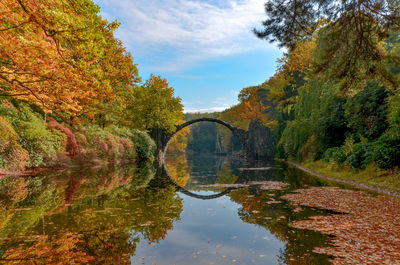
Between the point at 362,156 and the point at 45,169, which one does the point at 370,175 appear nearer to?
the point at 362,156

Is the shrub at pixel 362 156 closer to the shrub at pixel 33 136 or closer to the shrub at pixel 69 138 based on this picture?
the shrub at pixel 33 136

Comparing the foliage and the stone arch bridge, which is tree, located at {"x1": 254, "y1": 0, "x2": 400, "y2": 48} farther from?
the stone arch bridge

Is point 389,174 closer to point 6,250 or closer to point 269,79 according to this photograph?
point 6,250

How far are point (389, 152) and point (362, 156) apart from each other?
68.2 inches

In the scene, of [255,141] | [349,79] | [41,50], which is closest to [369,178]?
[349,79]

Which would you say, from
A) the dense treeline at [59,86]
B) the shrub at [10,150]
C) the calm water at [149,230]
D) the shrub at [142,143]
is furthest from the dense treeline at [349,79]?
the shrub at [142,143]

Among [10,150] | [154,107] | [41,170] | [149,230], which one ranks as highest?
[154,107]

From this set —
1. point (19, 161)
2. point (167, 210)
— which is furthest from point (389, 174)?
point (19, 161)

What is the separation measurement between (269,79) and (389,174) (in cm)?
4426

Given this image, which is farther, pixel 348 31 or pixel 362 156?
pixel 362 156

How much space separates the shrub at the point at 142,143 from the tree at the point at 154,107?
336cm

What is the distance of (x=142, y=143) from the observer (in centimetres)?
3350

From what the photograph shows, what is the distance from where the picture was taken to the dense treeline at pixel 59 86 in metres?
7.96

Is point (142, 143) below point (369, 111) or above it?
below
